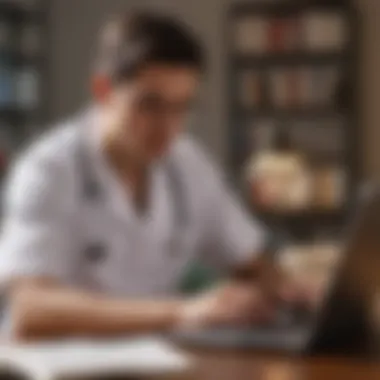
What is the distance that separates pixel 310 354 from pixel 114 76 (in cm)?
73

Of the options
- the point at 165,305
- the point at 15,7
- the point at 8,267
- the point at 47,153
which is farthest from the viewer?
the point at 15,7

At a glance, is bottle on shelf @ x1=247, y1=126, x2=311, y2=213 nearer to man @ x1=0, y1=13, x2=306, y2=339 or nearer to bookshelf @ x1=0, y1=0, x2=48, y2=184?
bookshelf @ x1=0, y1=0, x2=48, y2=184

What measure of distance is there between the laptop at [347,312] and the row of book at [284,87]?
361 cm

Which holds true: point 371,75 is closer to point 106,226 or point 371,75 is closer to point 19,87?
point 19,87

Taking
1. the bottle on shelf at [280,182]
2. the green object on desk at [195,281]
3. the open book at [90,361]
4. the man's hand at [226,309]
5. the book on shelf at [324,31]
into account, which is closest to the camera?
the open book at [90,361]

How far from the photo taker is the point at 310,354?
1257 mm

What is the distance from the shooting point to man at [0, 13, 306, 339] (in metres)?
1.70

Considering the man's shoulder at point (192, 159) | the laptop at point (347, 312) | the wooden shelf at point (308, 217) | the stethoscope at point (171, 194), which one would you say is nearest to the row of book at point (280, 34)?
the wooden shelf at point (308, 217)

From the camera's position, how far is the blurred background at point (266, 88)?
4750mm

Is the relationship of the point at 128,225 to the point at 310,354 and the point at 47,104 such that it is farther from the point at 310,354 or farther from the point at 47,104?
the point at 47,104

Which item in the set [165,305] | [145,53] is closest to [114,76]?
[145,53]

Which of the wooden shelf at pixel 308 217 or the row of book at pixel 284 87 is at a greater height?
the row of book at pixel 284 87

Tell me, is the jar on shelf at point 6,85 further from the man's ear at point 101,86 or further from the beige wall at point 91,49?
the man's ear at point 101,86

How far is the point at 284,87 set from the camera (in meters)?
4.95
